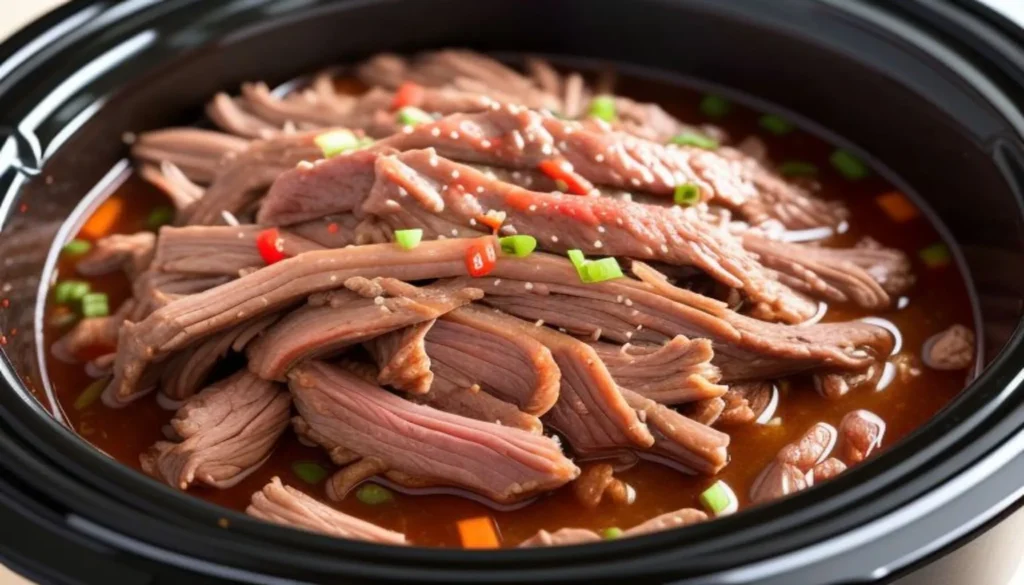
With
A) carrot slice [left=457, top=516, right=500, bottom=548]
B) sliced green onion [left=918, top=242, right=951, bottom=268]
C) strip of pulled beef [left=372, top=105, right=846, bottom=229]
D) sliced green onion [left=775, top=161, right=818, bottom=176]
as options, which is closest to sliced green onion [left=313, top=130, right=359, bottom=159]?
strip of pulled beef [left=372, top=105, right=846, bottom=229]

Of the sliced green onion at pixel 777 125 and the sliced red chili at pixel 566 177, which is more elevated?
the sliced green onion at pixel 777 125

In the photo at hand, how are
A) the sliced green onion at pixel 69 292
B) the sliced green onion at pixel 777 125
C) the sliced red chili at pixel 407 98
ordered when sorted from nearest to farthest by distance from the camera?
→ 1. the sliced green onion at pixel 69 292
2. the sliced red chili at pixel 407 98
3. the sliced green onion at pixel 777 125

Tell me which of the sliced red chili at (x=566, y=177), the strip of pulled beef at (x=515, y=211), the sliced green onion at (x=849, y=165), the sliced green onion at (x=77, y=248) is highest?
the sliced green onion at (x=849, y=165)

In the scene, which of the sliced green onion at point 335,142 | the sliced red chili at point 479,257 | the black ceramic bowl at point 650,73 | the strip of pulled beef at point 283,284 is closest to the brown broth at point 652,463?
the black ceramic bowl at point 650,73

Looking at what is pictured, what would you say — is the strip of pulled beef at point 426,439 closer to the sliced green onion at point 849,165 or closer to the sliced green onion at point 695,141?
the sliced green onion at point 695,141

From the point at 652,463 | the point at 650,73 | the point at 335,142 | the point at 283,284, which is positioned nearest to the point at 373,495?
the point at 283,284

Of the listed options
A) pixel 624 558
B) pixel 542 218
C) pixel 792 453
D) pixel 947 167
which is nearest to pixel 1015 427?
pixel 792 453
